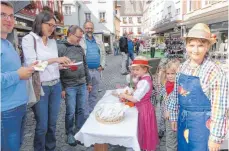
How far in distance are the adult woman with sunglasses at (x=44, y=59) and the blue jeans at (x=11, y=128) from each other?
1.81 ft

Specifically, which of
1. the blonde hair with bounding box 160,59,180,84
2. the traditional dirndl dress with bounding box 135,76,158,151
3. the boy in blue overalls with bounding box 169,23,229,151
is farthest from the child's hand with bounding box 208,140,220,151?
the blonde hair with bounding box 160,59,180,84

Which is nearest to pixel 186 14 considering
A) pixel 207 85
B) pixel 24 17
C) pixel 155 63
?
pixel 24 17

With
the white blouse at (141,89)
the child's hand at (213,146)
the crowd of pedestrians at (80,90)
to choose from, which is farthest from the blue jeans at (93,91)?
the child's hand at (213,146)

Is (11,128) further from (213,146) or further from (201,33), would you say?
(201,33)

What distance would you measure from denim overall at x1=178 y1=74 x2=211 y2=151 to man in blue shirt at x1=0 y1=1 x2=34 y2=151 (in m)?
1.36

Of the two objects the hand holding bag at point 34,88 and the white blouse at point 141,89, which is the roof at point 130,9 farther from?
the hand holding bag at point 34,88

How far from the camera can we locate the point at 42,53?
2658 mm

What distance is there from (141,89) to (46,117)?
1.24m

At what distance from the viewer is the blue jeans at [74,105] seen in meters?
3.41

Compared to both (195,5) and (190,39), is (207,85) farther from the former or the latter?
(195,5)

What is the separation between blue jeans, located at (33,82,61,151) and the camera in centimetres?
270

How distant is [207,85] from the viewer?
1826mm

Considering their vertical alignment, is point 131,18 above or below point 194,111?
above

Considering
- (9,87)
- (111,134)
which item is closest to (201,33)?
(111,134)
